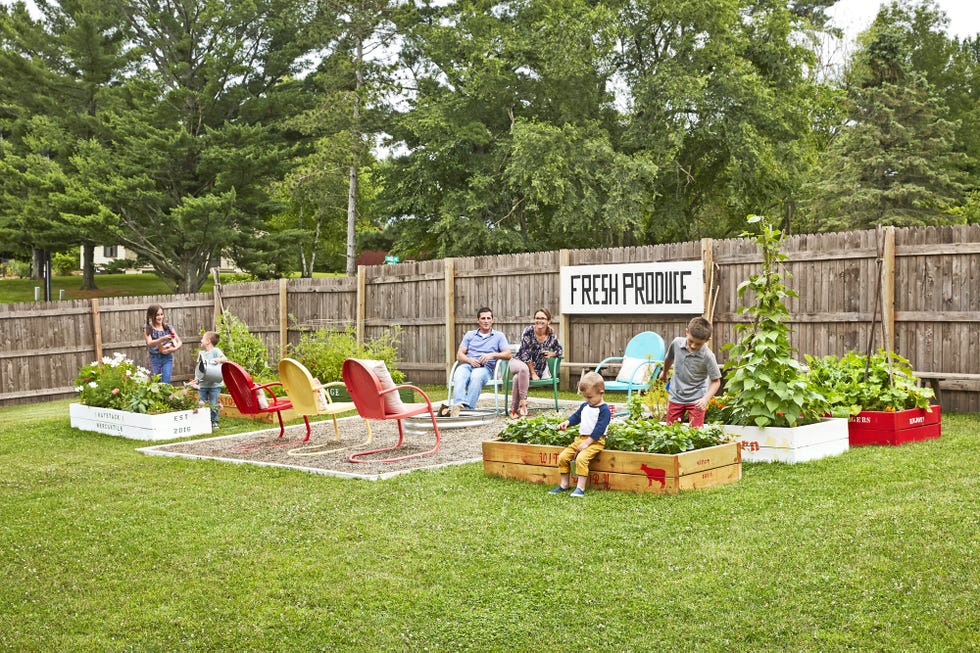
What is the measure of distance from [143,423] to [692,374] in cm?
582

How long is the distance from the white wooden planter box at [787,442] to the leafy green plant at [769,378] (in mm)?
78

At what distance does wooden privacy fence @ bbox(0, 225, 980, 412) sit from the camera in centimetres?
1019

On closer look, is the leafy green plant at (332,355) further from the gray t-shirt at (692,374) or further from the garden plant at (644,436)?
the garden plant at (644,436)

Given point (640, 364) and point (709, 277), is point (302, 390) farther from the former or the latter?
point (709, 277)

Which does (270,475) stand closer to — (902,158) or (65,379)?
(65,379)

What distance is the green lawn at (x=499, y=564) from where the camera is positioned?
3.93 meters

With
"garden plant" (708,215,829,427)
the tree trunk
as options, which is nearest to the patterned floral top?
"garden plant" (708,215,829,427)

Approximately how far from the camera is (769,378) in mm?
7312

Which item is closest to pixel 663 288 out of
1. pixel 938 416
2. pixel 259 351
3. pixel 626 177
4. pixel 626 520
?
pixel 938 416

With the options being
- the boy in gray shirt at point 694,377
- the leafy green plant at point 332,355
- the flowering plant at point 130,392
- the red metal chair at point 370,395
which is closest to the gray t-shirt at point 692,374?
the boy in gray shirt at point 694,377

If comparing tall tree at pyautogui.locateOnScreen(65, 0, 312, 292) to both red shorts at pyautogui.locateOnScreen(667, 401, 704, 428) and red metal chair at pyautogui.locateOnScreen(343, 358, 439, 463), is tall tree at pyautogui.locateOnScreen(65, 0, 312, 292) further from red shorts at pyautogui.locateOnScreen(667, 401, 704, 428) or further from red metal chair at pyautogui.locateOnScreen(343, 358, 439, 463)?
red shorts at pyautogui.locateOnScreen(667, 401, 704, 428)

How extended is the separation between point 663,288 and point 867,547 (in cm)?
803

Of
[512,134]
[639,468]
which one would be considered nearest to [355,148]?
[512,134]

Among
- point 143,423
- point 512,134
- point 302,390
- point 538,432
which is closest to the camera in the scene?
point 538,432
